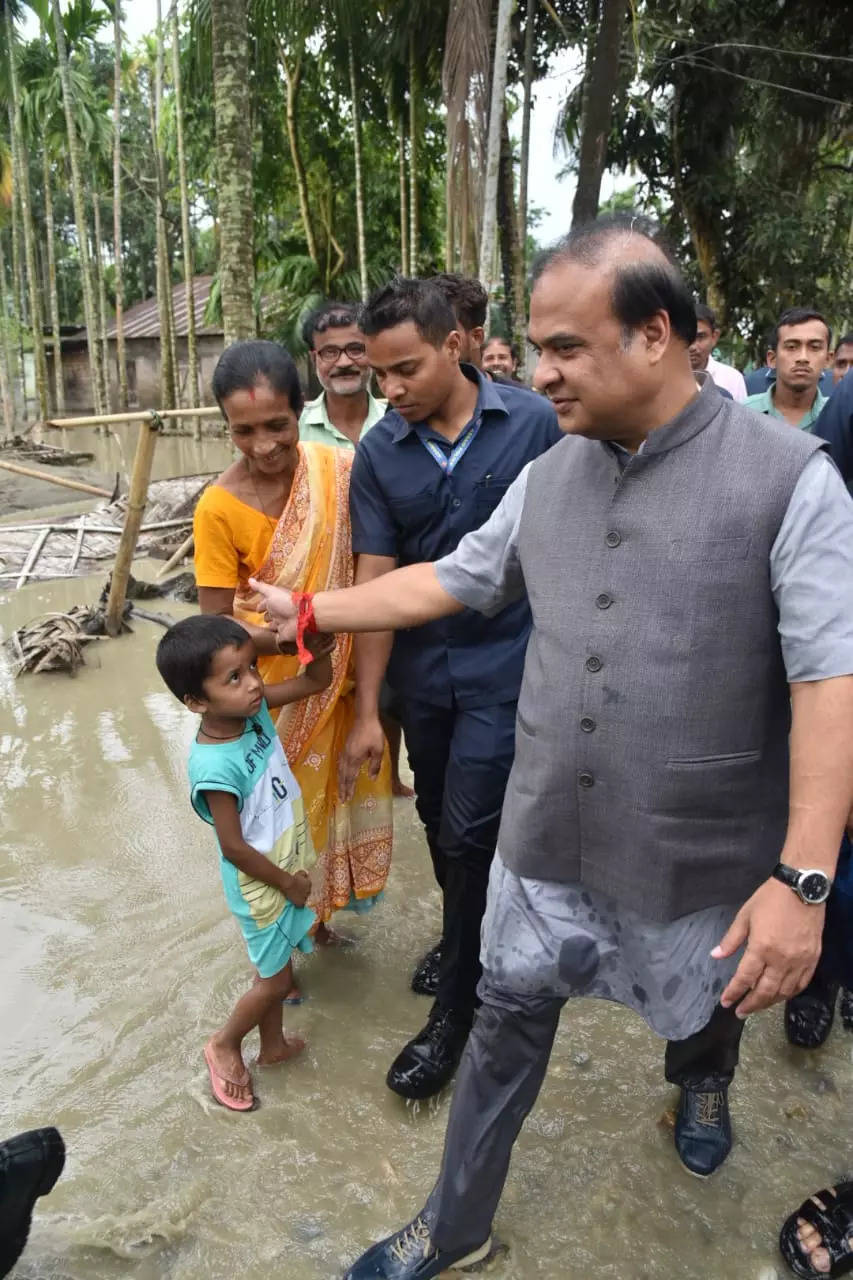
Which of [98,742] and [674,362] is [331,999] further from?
[98,742]

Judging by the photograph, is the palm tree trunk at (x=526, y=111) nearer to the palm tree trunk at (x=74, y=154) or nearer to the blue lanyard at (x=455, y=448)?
the palm tree trunk at (x=74, y=154)

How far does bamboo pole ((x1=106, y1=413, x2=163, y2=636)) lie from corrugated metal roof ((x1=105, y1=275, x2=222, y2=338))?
58.5ft

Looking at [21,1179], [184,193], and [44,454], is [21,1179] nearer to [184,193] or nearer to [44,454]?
[184,193]

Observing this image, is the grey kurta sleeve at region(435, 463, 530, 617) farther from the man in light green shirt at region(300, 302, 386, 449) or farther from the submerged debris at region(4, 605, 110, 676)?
the submerged debris at region(4, 605, 110, 676)

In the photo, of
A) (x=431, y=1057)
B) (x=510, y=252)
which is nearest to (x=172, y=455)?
(x=510, y=252)

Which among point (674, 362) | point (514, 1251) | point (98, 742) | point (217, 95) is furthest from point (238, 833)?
point (217, 95)

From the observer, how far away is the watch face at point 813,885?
1.35m

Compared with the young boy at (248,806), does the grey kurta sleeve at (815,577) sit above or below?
above

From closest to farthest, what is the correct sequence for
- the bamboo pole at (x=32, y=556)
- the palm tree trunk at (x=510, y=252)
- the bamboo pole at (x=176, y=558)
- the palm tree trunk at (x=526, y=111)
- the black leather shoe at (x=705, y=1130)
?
the black leather shoe at (x=705, y=1130) < the bamboo pole at (x=176, y=558) < the bamboo pole at (x=32, y=556) < the palm tree trunk at (x=526, y=111) < the palm tree trunk at (x=510, y=252)

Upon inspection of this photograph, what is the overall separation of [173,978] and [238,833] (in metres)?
1.00

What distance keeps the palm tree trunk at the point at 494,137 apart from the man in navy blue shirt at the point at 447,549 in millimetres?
6134

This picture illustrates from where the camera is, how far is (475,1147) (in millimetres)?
1707

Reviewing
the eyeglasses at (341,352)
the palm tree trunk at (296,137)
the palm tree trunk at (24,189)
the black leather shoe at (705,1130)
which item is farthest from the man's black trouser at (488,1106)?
the palm tree trunk at (24,189)

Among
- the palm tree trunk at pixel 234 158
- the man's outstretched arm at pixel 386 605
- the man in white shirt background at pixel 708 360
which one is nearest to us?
the man's outstretched arm at pixel 386 605
